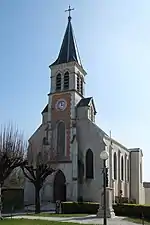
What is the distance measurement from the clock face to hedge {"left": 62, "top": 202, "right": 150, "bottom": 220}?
14.7 meters

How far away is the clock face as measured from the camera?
42.2m

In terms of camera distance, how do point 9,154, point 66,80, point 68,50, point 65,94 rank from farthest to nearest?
point 68,50 < point 66,80 < point 65,94 < point 9,154

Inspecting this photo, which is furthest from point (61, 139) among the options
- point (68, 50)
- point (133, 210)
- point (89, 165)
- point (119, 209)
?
point (133, 210)

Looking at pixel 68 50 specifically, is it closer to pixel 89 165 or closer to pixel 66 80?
pixel 66 80

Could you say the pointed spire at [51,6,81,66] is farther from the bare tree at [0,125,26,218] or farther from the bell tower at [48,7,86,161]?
the bare tree at [0,125,26,218]

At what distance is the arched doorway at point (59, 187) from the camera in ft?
132

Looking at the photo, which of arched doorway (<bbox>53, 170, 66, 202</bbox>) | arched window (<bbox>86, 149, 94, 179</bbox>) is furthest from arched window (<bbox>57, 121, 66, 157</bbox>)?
arched window (<bbox>86, 149, 94, 179</bbox>)

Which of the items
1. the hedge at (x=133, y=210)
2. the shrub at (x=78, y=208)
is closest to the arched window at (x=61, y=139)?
the shrub at (x=78, y=208)

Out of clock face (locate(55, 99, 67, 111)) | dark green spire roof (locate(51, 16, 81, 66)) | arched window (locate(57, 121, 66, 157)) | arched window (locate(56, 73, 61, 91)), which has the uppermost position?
dark green spire roof (locate(51, 16, 81, 66))

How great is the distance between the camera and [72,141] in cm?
3997

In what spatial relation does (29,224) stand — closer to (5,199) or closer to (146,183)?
(5,199)

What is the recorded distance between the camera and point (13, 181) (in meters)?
47.4

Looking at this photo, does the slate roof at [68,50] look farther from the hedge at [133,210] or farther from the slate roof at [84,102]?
the hedge at [133,210]

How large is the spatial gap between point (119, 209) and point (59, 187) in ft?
45.1
